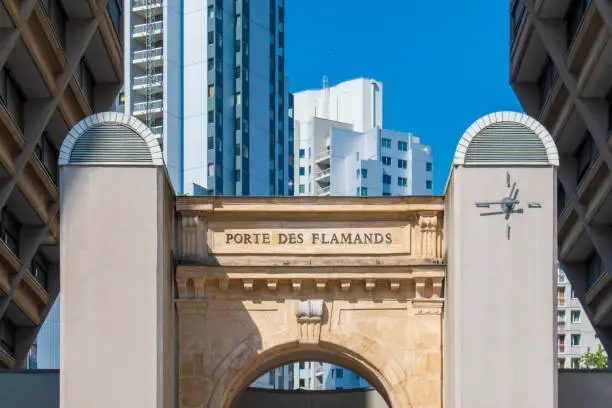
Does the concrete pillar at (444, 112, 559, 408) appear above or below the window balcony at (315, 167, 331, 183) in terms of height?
below

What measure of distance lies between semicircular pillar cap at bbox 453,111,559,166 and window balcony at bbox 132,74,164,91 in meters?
73.4

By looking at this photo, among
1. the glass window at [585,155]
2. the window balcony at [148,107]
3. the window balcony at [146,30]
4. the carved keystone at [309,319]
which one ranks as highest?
the window balcony at [146,30]

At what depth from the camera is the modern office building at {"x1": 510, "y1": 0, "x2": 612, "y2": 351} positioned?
1463 inches

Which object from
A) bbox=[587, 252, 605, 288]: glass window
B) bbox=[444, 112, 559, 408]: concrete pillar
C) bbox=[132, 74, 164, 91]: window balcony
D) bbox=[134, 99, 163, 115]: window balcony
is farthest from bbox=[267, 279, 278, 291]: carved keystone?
bbox=[132, 74, 164, 91]: window balcony

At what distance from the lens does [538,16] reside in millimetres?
41125

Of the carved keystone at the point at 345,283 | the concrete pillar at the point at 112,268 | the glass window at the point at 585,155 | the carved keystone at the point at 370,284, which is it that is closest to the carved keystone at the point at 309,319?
the carved keystone at the point at 345,283

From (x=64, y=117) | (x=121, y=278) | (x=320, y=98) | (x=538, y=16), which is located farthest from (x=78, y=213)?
(x=320, y=98)

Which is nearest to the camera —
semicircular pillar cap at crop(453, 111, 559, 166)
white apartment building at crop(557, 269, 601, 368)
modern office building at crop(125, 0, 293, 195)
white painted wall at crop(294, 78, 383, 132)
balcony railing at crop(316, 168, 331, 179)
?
semicircular pillar cap at crop(453, 111, 559, 166)

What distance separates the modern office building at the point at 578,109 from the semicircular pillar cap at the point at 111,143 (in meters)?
12.1

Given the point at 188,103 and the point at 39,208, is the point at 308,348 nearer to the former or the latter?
the point at 39,208

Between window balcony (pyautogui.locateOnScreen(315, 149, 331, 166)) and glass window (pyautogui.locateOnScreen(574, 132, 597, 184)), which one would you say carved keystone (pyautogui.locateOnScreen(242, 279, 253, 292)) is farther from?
window balcony (pyautogui.locateOnScreen(315, 149, 331, 166))

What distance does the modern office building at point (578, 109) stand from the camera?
37156 millimetres

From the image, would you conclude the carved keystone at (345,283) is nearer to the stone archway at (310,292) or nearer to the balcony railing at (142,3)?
the stone archway at (310,292)

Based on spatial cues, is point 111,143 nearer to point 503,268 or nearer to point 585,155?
point 503,268
